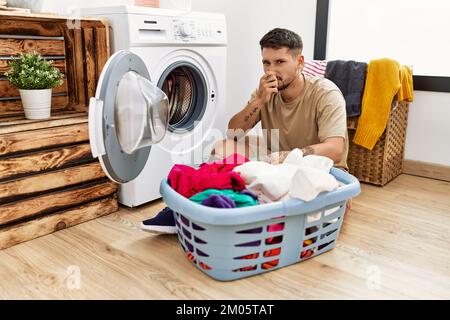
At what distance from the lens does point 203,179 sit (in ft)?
4.33

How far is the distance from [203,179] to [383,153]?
1.23 meters

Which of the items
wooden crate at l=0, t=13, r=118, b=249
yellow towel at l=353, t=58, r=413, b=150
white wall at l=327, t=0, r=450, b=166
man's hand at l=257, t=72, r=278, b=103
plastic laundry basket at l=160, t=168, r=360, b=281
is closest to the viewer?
plastic laundry basket at l=160, t=168, r=360, b=281

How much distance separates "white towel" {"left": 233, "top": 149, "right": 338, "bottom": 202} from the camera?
121 cm

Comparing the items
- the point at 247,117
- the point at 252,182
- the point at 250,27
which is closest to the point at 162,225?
the point at 252,182

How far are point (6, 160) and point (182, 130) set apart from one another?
2.48 feet

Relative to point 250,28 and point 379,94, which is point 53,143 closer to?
point 379,94

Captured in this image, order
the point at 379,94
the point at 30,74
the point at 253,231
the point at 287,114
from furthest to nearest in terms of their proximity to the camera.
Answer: the point at 379,94
the point at 287,114
the point at 30,74
the point at 253,231

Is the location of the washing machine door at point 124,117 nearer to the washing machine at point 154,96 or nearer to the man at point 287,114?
the washing machine at point 154,96

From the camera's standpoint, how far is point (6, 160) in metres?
1.44

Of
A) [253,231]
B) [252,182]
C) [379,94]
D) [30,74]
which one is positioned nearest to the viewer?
[253,231]

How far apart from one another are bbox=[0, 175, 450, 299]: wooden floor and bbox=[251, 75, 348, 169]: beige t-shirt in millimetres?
378

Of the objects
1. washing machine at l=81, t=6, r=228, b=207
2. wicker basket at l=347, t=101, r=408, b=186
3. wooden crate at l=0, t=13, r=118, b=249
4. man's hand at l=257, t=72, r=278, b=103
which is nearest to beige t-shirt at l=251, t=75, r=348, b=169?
man's hand at l=257, t=72, r=278, b=103

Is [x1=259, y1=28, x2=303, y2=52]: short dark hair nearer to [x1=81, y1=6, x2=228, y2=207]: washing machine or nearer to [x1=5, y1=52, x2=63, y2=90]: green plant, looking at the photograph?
[x1=81, y1=6, x2=228, y2=207]: washing machine
